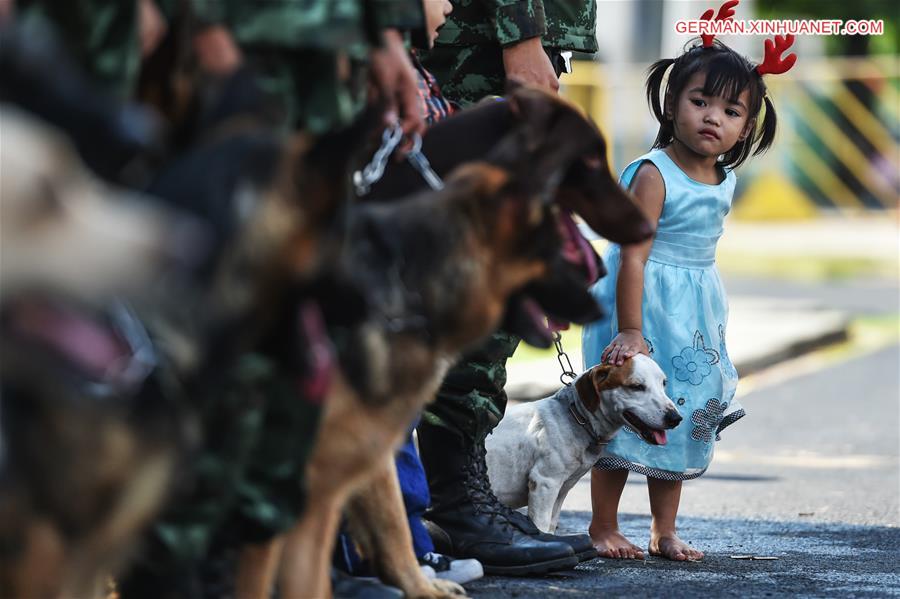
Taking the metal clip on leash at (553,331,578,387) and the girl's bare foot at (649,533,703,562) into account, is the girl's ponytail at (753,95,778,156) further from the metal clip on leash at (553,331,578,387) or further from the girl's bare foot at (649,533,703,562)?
the girl's bare foot at (649,533,703,562)

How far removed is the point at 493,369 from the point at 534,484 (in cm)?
95

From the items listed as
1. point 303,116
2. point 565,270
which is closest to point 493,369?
point 565,270

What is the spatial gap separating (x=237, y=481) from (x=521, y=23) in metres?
2.06

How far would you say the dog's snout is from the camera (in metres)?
5.13

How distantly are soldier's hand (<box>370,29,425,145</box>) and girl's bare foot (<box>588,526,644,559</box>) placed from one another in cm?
211

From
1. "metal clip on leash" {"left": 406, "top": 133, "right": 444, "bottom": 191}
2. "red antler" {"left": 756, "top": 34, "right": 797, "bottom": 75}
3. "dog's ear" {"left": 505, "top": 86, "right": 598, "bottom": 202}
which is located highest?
"dog's ear" {"left": 505, "top": 86, "right": 598, "bottom": 202}

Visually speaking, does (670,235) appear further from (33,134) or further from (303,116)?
(33,134)

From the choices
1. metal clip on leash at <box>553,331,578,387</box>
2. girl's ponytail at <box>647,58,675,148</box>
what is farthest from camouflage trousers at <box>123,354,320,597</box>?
girl's ponytail at <box>647,58,675,148</box>

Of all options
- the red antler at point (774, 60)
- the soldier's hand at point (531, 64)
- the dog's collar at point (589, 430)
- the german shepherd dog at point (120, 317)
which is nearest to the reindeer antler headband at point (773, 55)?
the red antler at point (774, 60)

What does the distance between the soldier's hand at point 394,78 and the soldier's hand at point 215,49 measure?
0.50m

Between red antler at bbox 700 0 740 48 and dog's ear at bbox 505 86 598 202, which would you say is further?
red antler at bbox 700 0 740 48

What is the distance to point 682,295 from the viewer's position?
524 cm

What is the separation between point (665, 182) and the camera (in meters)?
5.23

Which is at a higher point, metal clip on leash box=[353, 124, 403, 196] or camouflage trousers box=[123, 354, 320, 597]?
metal clip on leash box=[353, 124, 403, 196]
